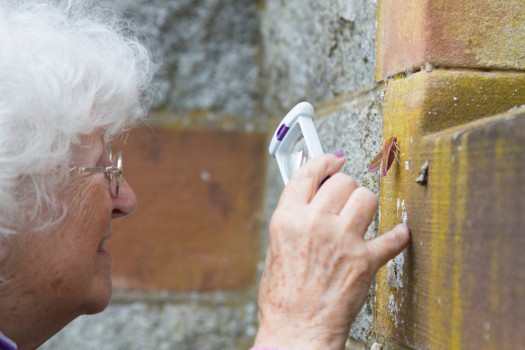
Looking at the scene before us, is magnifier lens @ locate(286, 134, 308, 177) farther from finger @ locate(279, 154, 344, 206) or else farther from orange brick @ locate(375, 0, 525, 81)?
orange brick @ locate(375, 0, 525, 81)

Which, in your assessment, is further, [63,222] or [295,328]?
[63,222]

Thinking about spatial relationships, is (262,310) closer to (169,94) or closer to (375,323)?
(375,323)

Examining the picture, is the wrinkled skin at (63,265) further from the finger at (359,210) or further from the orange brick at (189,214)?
the orange brick at (189,214)

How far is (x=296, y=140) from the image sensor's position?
3.10ft

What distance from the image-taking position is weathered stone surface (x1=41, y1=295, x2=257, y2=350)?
1.75 meters

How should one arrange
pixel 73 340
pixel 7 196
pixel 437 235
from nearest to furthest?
pixel 437 235, pixel 7 196, pixel 73 340

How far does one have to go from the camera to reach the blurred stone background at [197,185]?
1.75 m

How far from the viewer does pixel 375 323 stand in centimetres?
98

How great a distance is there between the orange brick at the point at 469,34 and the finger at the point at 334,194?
0.64 ft

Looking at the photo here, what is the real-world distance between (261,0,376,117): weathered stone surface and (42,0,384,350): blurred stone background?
11 millimetres

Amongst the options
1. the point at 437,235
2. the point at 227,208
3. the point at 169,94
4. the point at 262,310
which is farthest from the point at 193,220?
the point at 437,235

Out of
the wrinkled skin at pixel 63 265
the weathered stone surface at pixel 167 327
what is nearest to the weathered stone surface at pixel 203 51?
the weathered stone surface at pixel 167 327

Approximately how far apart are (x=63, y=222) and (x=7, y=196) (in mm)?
101

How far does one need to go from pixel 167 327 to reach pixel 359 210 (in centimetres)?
113
